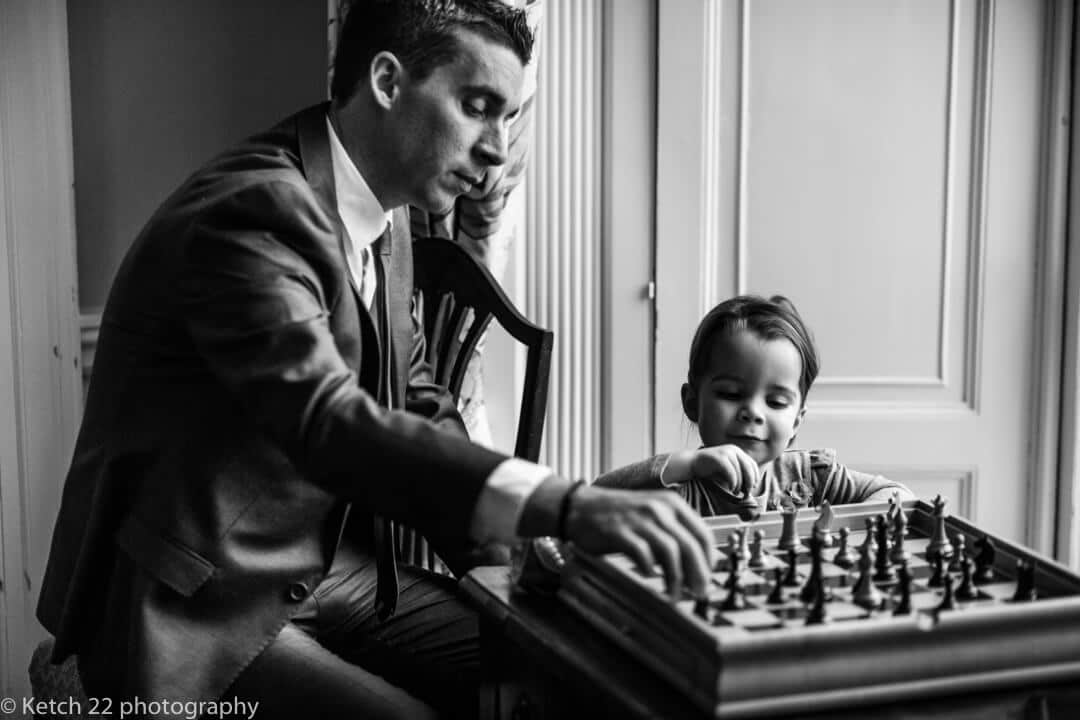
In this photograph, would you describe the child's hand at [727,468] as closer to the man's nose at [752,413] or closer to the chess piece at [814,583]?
the man's nose at [752,413]

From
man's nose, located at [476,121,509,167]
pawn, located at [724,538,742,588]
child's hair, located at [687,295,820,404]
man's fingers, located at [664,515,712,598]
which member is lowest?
pawn, located at [724,538,742,588]

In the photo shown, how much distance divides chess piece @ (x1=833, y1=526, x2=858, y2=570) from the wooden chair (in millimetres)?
1034

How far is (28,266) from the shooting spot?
307 cm

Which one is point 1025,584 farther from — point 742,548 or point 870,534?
point 742,548

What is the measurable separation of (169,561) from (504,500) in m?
0.62

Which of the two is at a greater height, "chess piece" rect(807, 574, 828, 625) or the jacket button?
"chess piece" rect(807, 574, 828, 625)

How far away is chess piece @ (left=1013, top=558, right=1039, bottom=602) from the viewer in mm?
1379

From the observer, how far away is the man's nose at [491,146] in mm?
2004

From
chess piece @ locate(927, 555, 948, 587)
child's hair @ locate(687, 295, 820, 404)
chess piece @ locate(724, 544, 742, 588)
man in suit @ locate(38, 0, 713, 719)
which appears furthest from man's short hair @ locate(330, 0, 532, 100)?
chess piece @ locate(927, 555, 948, 587)

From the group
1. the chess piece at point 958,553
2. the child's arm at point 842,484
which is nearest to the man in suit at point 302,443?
the chess piece at point 958,553

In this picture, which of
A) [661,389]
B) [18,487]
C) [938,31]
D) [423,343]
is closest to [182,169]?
[18,487]

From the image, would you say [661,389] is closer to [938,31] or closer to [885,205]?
[885,205]

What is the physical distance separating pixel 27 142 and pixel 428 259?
112 centimetres

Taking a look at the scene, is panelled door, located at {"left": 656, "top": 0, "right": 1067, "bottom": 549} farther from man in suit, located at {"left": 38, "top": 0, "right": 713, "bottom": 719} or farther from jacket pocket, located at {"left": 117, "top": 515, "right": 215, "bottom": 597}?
jacket pocket, located at {"left": 117, "top": 515, "right": 215, "bottom": 597}
